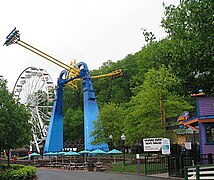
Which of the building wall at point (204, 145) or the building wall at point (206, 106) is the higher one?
the building wall at point (206, 106)

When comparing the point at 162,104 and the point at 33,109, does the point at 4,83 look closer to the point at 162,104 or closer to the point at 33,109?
the point at 162,104

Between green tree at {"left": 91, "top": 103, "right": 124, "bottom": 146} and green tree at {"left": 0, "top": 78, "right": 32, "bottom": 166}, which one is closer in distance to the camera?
green tree at {"left": 0, "top": 78, "right": 32, "bottom": 166}

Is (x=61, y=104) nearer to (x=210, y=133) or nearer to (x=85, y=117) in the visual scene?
(x=85, y=117)

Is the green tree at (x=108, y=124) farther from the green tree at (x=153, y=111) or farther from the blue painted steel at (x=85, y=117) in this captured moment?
the green tree at (x=153, y=111)

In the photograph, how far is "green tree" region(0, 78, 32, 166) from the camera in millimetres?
21500

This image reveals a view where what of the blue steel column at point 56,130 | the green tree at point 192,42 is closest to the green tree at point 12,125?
the green tree at point 192,42

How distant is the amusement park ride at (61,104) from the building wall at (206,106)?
23349 mm

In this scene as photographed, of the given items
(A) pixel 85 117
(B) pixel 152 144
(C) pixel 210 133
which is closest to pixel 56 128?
(A) pixel 85 117

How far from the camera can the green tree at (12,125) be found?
21.5 m

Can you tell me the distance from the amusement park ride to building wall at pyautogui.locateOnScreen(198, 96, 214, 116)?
23.3 metres

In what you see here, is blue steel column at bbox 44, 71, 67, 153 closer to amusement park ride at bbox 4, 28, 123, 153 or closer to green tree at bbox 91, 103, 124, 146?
amusement park ride at bbox 4, 28, 123, 153

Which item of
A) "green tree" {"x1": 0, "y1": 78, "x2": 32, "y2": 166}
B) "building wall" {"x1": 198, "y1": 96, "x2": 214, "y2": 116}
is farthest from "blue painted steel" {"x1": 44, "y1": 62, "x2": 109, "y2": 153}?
"building wall" {"x1": 198, "y1": 96, "x2": 214, "y2": 116}

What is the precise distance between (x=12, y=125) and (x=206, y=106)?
38.0 ft

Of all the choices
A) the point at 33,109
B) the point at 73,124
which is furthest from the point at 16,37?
the point at 73,124
